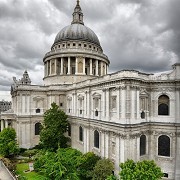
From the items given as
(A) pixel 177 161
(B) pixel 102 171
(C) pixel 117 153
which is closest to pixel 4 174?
(B) pixel 102 171

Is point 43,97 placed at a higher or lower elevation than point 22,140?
higher

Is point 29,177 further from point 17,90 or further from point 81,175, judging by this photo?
point 17,90

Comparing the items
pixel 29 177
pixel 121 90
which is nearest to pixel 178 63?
pixel 121 90

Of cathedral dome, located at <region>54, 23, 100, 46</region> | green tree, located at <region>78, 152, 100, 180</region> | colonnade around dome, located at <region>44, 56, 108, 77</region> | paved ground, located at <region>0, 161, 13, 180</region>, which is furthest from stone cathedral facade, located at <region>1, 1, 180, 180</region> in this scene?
cathedral dome, located at <region>54, 23, 100, 46</region>

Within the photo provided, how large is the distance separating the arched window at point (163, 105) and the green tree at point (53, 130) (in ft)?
60.2

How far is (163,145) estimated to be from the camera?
87.6 feet

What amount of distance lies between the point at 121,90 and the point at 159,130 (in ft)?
27.0

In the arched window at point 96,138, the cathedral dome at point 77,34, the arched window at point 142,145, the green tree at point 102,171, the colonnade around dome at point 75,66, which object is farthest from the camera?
the cathedral dome at point 77,34

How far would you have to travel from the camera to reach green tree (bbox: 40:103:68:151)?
34.7 m

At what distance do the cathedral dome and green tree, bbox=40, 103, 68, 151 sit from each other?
23.1 m

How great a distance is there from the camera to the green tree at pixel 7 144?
33812 mm

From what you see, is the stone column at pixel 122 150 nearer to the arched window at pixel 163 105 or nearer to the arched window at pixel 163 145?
the arched window at pixel 163 145

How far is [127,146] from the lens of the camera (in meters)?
24.4

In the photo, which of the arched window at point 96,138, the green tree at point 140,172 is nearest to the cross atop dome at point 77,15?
the arched window at point 96,138
